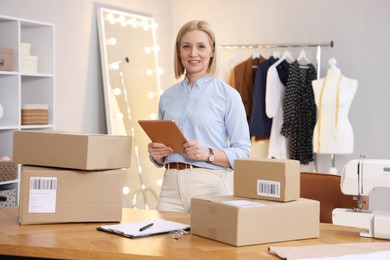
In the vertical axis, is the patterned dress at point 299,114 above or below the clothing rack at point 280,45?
below

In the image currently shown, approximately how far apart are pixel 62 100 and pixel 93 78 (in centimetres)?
42

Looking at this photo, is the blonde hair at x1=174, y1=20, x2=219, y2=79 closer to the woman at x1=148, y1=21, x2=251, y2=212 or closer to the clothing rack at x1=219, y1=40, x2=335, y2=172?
the woman at x1=148, y1=21, x2=251, y2=212

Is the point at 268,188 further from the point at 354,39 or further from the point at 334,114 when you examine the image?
the point at 354,39

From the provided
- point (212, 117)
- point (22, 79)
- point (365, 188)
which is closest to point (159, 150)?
point (212, 117)

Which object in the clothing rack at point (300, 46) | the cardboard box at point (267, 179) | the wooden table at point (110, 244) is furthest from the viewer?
the clothing rack at point (300, 46)

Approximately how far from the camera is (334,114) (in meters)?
5.19

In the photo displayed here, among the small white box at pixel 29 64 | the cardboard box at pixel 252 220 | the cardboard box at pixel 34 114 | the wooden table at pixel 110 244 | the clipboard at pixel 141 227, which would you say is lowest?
the wooden table at pixel 110 244

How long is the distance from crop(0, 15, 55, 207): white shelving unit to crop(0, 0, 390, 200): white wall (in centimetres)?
22

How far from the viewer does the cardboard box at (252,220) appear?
1992mm

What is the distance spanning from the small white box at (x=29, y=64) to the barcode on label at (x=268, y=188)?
2.54m

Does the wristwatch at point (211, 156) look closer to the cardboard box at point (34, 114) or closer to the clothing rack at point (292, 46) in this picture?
the cardboard box at point (34, 114)

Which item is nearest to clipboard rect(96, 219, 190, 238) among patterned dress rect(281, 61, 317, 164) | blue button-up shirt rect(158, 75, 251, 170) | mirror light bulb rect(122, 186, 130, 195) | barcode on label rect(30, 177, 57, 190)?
barcode on label rect(30, 177, 57, 190)

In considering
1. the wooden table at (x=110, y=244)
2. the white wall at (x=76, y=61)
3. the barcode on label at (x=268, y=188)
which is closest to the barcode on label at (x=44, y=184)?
the wooden table at (x=110, y=244)

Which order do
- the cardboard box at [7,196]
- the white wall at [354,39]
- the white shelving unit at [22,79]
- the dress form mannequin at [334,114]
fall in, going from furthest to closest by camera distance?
the white wall at [354,39]
the dress form mannequin at [334,114]
the white shelving unit at [22,79]
the cardboard box at [7,196]
